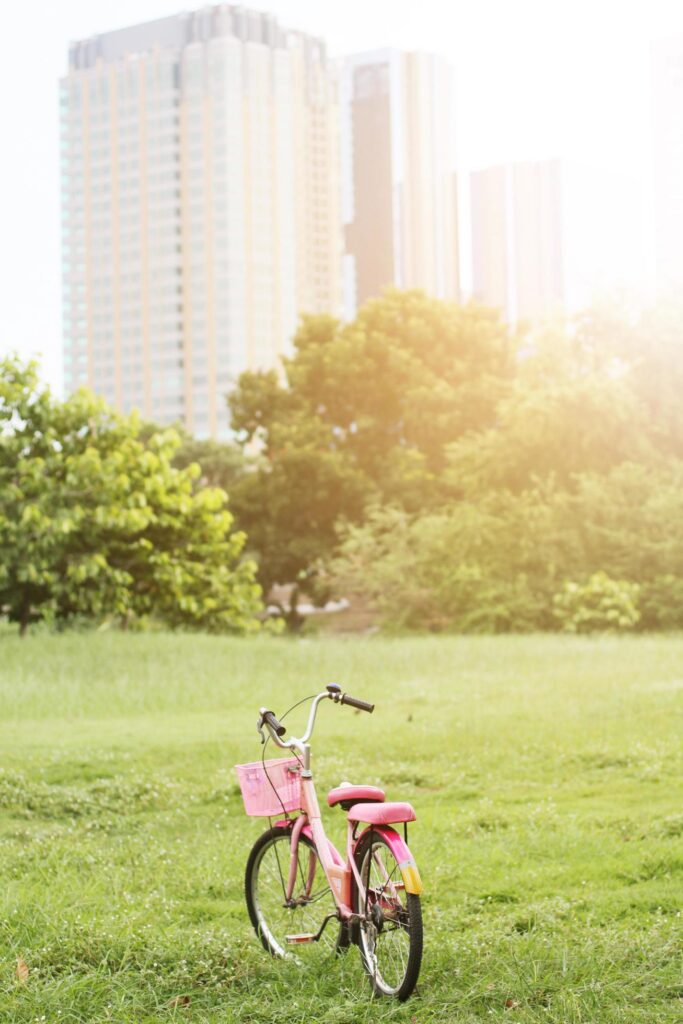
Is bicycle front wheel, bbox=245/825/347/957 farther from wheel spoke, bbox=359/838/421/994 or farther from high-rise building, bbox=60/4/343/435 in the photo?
high-rise building, bbox=60/4/343/435

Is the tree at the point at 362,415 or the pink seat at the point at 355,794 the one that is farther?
the tree at the point at 362,415

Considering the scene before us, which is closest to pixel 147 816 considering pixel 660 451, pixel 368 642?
pixel 368 642

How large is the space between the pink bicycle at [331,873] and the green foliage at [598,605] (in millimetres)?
17464

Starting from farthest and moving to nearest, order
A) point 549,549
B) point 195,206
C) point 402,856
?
point 195,206
point 549,549
point 402,856

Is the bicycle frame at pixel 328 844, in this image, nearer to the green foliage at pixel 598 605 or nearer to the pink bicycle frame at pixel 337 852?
the pink bicycle frame at pixel 337 852

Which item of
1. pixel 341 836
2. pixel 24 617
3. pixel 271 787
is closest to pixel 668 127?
pixel 24 617

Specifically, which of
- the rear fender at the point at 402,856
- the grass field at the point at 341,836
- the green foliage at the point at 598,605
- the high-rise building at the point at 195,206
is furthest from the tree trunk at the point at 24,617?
the high-rise building at the point at 195,206

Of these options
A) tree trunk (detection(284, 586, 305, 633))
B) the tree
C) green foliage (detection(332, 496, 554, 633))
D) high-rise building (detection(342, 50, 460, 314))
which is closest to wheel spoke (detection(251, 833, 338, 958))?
green foliage (detection(332, 496, 554, 633))

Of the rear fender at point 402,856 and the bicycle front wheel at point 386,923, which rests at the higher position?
the rear fender at point 402,856

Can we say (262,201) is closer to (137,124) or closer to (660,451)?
(137,124)

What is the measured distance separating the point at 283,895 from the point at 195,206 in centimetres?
12555

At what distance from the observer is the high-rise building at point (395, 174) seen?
4646 inches

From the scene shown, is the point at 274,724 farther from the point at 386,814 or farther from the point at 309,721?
the point at 386,814

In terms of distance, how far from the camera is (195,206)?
413ft
